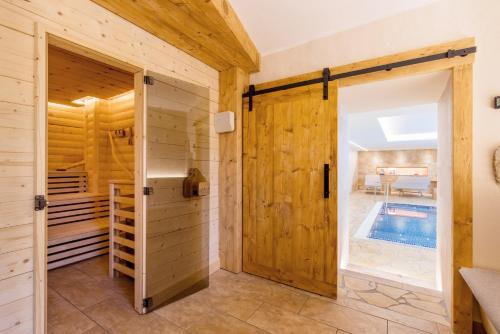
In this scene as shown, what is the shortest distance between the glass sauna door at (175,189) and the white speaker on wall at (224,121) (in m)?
0.14

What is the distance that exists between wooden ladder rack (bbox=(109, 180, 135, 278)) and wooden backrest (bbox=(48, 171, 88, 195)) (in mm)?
1769

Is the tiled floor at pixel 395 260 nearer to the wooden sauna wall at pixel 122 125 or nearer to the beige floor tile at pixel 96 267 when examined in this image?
the beige floor tile at pixel 96 267

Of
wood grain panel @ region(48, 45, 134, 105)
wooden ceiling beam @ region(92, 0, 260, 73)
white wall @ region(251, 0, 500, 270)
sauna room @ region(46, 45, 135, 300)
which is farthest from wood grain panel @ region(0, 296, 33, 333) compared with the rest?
white wall @ region(251, 0, 500, 270)

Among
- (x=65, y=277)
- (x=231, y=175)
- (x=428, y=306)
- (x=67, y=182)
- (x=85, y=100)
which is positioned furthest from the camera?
(x=85, y=100)

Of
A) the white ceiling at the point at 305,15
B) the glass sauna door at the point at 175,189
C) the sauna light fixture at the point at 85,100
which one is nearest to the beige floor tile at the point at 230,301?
the glass sauna door at the point at 175,189

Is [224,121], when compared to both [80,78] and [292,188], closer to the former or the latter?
[292,188]

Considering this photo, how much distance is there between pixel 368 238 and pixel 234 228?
2.94 meters

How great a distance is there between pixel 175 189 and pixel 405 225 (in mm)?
5649

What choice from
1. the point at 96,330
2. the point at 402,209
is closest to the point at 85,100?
the point at 96,330

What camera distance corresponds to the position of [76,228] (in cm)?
303

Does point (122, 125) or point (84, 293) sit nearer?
point (84, 293)

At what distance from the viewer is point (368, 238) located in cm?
419

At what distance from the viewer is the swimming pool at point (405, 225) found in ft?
14.0

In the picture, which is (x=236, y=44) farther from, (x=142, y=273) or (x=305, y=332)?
(x=305, y=332)
